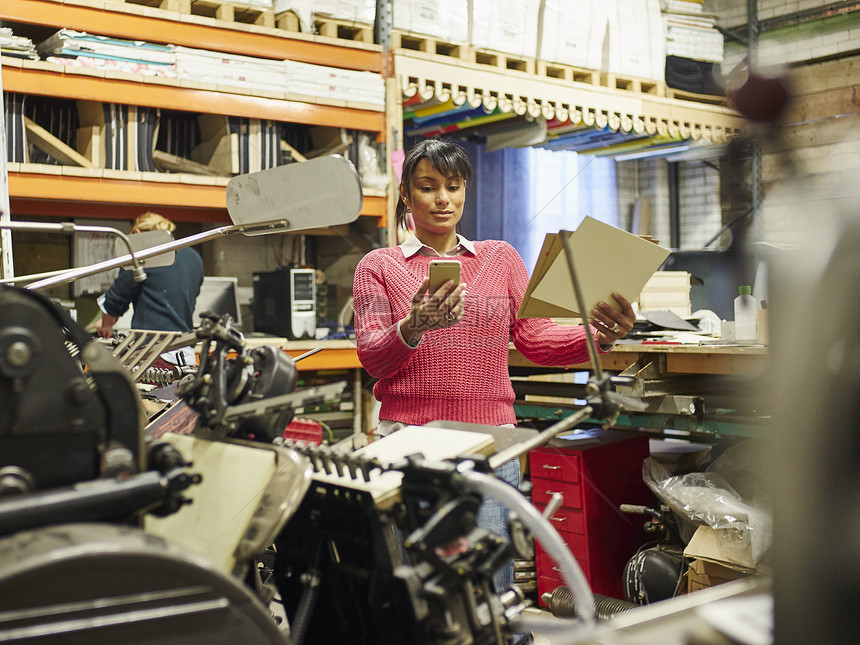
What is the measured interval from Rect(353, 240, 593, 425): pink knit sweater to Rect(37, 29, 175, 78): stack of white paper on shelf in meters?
1.81

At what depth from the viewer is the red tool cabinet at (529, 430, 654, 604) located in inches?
111

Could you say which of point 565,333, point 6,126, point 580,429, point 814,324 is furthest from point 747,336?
point 6,126

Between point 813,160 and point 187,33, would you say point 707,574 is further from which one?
point 187,33

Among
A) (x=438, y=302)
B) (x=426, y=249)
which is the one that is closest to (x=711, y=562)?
(x=426, y=249)

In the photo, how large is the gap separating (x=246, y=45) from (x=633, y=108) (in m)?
2.03

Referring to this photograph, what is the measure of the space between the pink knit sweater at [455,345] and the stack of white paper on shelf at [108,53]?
71.1 inches

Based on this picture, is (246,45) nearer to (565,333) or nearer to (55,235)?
(55,235)

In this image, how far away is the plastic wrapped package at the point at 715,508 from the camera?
7.79ft

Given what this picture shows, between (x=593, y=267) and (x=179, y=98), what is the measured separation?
223cm

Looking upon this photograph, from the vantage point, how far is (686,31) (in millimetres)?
4461

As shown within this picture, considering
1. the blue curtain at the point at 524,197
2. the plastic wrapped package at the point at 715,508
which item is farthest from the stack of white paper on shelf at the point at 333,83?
the plastic wrapped package at the point at 715,508

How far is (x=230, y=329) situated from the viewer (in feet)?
3.62

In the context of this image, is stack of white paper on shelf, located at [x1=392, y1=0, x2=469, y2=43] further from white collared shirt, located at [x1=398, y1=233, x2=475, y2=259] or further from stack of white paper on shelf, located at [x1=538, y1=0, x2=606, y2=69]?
white collared shirt, located at [x1=398, y1=233, x2=475, y2=259]

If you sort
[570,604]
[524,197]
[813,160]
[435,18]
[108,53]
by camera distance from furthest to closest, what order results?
[524,197] → [435,18] → [108,53] → [570,604] → [813,160]
